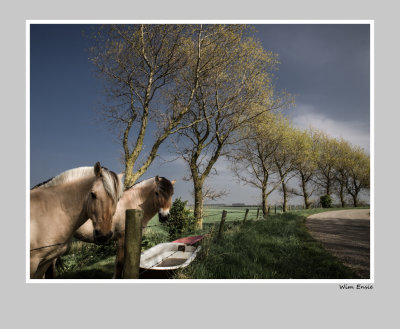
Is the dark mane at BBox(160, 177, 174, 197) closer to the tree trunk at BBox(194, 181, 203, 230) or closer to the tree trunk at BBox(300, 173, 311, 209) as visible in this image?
the tree trunk at BBox(194, 181, 203, 230)

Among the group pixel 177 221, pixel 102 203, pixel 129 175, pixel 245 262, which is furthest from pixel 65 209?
pixel 177 221

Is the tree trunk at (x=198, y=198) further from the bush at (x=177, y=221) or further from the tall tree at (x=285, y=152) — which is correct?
the tall tree at (x=285, y=152)

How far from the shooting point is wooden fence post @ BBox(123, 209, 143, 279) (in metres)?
2.88

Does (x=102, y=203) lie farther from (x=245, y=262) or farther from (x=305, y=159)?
(x=305, y=159)

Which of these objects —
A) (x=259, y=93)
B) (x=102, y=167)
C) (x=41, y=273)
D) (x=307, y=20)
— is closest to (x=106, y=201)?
(x=102, y=167)

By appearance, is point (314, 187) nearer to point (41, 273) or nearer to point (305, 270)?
point (305, 270)

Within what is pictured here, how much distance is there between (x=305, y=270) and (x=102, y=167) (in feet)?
15.1

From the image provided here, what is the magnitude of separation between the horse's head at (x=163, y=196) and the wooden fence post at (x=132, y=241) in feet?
8.10

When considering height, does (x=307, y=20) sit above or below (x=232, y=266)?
above

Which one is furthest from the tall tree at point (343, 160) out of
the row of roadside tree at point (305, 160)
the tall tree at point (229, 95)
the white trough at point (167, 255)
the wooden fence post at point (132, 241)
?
the wooden fence post at point (132, 241)

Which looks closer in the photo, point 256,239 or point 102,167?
point 102,167

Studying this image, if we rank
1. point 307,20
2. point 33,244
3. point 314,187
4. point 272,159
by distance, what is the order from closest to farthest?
point 33,244 < point 307,20 < point 272,159 < point 314,187

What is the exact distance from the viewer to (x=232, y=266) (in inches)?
189
